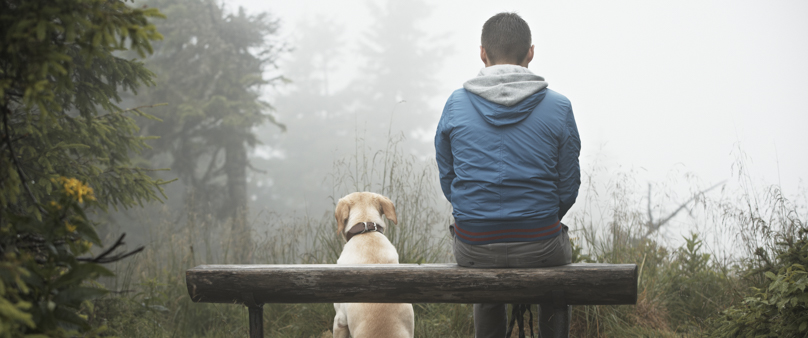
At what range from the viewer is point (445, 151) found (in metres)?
2.30

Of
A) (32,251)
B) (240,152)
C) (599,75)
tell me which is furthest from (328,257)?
(599,75)

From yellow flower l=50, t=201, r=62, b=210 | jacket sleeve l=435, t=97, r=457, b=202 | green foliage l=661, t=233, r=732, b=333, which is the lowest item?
green foliage l=661, t=233, r=732, b=333

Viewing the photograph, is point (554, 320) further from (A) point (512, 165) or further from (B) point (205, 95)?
(B) point (205, 95)

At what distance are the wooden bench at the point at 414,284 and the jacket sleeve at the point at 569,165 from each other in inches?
12.4

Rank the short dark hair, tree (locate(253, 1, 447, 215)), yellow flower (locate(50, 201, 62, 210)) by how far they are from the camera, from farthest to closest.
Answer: tree (locate(253, 1, 447, 215)), the short dark hair, yellow flower (locate(50, 201, 62, 210))

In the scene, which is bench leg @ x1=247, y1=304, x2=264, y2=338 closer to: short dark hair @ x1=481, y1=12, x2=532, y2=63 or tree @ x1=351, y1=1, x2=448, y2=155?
short dark hair @ x1=481, y1=12, x2=532, y2=63

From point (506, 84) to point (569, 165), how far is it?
464 mm

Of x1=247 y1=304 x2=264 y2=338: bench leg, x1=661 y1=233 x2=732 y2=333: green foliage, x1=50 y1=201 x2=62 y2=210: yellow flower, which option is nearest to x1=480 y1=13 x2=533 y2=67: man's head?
x1=247 y1=304 x2=264 y2=338: bench leg

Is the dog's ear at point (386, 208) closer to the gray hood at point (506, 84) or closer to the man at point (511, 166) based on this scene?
the man at point (511, 166)

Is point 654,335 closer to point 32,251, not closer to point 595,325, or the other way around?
point 595,325

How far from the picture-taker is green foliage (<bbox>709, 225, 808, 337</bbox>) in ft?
6.93

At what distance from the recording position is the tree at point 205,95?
15.8m

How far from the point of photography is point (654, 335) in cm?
325

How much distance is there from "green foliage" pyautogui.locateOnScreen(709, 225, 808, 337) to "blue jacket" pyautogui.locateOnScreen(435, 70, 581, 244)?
1.02 meters
